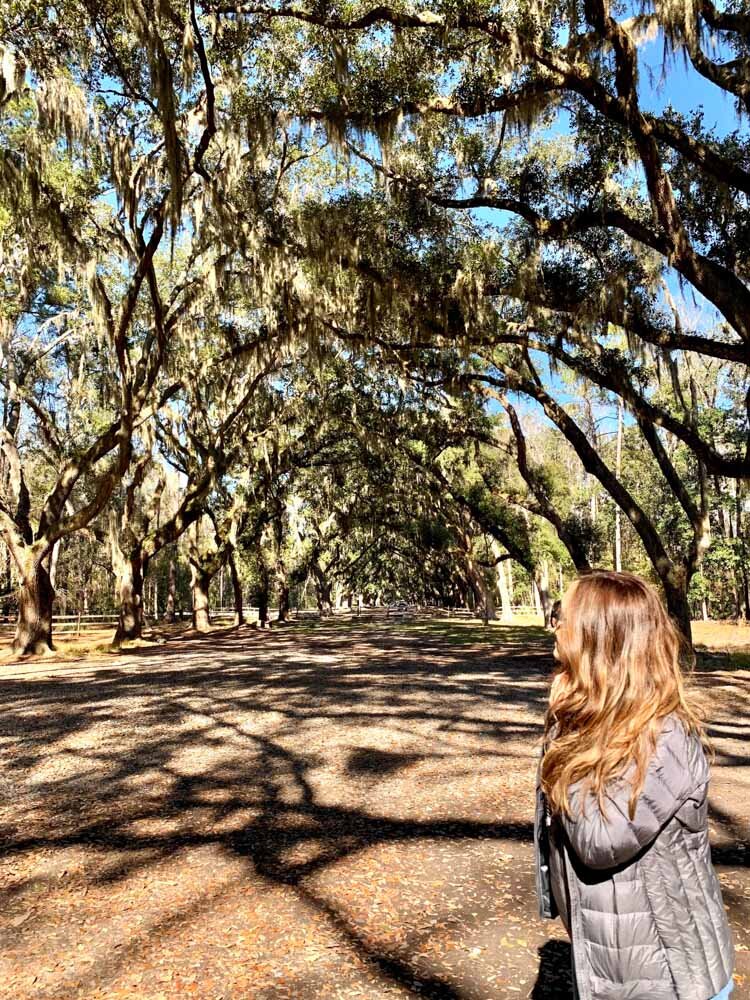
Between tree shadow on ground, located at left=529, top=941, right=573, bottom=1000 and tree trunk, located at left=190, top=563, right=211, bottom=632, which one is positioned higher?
tree trunk, located at left=190, top=563, right=211, bottom=632

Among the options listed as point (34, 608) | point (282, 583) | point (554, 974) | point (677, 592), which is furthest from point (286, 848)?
point (282, 583)

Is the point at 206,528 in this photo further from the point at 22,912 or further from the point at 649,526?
the point at 22,912

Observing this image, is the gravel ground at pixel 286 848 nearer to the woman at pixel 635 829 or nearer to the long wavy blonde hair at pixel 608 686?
the woman at pixel 635 829

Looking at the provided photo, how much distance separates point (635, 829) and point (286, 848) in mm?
3232

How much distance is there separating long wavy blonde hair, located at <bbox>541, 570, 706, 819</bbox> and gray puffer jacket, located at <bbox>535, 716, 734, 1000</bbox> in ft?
0.14

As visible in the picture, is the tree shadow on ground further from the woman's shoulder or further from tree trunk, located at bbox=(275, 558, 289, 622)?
tree trunk, located at bbox=(275, 558, 289, 622)

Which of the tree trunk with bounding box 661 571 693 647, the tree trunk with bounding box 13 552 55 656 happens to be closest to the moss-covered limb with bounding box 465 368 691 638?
the tree trunk with bounding box 661 571 693 647

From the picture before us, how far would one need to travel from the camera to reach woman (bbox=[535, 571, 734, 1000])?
1.53 meters

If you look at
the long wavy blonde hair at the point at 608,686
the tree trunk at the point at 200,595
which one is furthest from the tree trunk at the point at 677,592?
the tree trunk at the point at 200,595

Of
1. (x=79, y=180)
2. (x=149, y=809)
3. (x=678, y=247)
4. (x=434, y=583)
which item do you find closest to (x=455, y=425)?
(x=79, y=180)

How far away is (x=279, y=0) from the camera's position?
28.1 feet

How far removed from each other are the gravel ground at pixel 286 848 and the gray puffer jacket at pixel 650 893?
1.39m

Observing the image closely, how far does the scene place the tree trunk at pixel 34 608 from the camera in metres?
15.5

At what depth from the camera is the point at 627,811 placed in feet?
4.99
